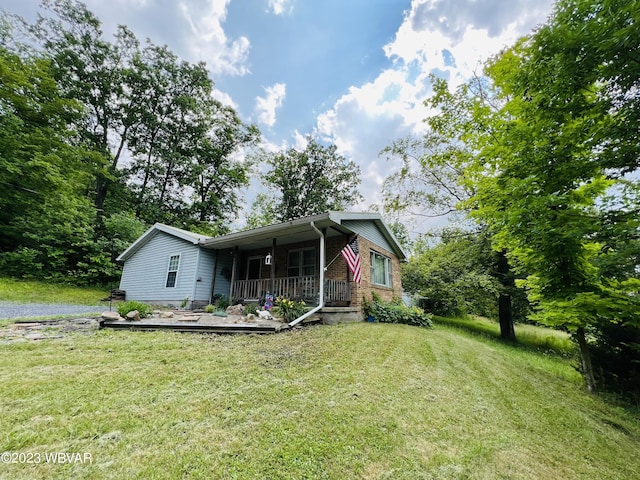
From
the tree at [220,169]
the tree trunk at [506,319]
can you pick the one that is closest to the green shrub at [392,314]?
the tree trunk at [506,319]

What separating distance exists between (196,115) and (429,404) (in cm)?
2664

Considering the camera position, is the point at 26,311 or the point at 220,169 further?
the point at 220,169

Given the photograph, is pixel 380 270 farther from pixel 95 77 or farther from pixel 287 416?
pixel 95 77

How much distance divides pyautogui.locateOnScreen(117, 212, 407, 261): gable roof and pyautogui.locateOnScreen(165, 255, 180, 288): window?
41.4 inches

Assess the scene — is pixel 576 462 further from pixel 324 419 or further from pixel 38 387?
pixel 38 387

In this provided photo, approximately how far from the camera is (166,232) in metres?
12.0

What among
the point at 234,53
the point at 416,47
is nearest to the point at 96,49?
the point at 234,53

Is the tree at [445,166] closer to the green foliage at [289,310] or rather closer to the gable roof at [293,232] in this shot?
the gable roof at [293,232]

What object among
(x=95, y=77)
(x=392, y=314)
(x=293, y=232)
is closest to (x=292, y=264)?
(x=293, y=232)

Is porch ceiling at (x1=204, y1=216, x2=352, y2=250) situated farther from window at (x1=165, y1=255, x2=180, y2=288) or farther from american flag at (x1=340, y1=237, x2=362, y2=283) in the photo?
window at (x1=165, y1=255, x2=180, y2=288)

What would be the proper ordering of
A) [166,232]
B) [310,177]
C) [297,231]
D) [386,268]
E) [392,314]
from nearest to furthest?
1. [297,231]
2. [392,314]
3. [166,232]
4. [386,268]
5. [310,177]

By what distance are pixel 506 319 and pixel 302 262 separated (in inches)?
404

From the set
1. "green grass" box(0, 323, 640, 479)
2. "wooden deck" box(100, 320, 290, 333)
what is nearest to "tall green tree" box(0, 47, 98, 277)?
"wooden deck" box(100, 320, 290, 333)

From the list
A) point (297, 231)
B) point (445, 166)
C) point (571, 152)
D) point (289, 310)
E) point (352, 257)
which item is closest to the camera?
point (571, 152)
